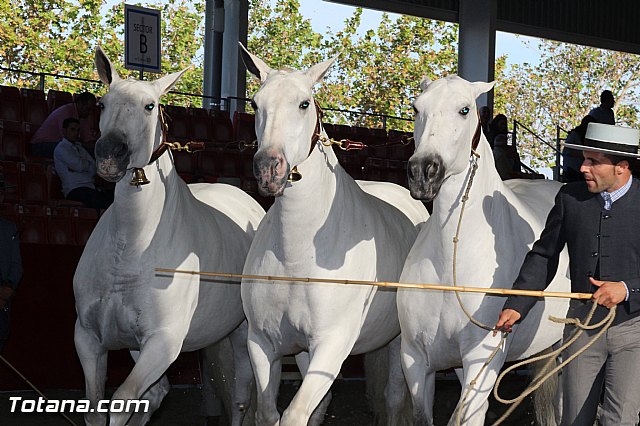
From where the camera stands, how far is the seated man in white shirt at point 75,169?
32.9ft

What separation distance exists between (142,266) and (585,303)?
2.65 meters

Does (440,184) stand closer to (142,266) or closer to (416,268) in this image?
(416,268)

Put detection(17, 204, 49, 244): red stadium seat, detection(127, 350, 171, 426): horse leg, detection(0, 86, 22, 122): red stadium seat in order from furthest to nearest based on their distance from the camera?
detection(0, 86, 22, 122): red stadium seat → detection(17, 204, 49, 244): red stadium seat → detection(127, 350, 171, 426): horse leg

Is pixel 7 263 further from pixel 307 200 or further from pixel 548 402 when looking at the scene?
pixel 548 402

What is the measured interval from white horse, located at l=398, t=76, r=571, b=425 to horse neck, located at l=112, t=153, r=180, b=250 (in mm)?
1612

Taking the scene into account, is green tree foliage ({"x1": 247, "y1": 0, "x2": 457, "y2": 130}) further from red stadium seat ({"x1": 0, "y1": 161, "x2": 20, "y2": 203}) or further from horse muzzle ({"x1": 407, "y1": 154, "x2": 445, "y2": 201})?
horse muzzle ({"x1": 407, "y1": 154, "x2": 445, "y2": 201})

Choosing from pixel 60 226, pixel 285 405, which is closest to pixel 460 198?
pixel 285 405

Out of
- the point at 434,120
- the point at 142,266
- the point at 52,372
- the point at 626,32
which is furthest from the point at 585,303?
the point at 626,32

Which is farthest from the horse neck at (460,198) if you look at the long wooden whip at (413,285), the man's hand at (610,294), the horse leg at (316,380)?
the man's hand at (610,294)

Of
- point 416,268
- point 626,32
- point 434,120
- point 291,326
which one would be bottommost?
point 291,326

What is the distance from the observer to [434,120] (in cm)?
491

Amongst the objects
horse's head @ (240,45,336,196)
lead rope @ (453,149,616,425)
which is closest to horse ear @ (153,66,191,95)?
horse's head @ (240,45,336,196)

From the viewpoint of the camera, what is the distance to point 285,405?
8789 millimetres

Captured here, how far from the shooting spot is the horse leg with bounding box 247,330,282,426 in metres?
5.45
